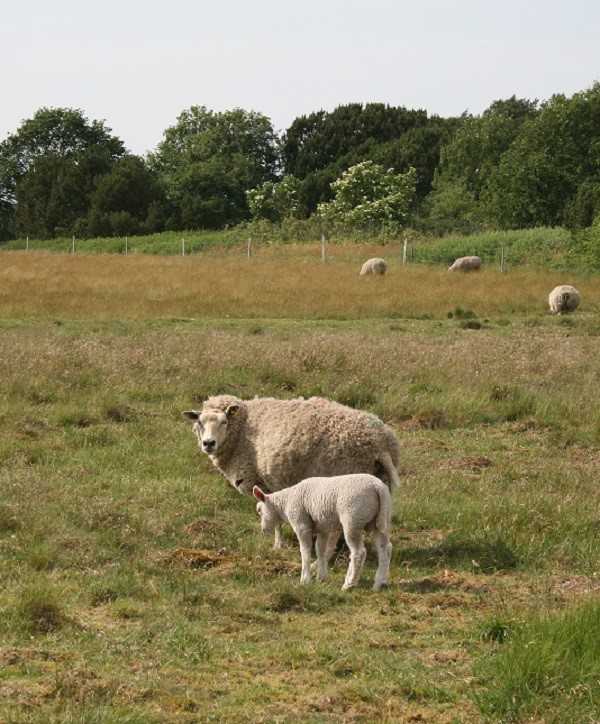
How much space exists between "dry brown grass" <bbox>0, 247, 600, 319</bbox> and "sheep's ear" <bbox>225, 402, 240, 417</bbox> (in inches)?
634

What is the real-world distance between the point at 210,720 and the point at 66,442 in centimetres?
762

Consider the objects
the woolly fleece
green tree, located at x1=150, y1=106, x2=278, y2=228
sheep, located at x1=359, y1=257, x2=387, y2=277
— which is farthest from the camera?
green tree, located at x1=150, y1=106, x2=278, y2=228

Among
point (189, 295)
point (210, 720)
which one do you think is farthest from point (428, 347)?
point (210, 720)

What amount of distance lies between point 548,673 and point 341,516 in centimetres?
290

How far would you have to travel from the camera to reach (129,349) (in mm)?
18891

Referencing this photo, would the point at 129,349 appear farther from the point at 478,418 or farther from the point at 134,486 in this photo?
the point at 134,486

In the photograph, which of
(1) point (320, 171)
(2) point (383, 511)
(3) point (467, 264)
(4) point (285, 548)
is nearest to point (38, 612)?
(2) point (383, 511)

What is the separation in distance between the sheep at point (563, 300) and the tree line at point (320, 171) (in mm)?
27015

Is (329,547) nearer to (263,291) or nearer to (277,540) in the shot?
(277,540)

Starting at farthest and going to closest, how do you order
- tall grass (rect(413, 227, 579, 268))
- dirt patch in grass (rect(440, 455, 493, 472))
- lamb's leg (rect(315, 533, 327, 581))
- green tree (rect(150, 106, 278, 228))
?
green tree (rect(150, 106, 278, 228)) < tall grass (rect(413, 227, 579, 268)) < dirt patch in grass (rect(440, 455, 493, 472)) < lamb's leg (rect(315, 533, 327, 581))

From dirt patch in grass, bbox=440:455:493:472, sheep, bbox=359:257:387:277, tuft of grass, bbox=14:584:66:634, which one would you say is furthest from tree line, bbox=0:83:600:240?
tuft of grass, bbox=14:584:66:634

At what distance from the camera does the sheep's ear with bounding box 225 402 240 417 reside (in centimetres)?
1111

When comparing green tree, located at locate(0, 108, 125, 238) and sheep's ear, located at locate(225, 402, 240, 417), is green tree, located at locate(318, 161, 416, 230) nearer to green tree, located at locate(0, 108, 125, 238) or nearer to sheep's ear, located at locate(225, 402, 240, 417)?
green tree, located at locate(0, 108, 125, 238)

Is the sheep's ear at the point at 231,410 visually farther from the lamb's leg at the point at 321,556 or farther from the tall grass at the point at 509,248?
the tall grass at the point at 509,248
